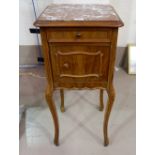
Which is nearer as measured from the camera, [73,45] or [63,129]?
[73,45]

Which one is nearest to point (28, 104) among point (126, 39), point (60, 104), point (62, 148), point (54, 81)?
point (60, 104)

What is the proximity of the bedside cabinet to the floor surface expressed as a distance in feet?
1.20

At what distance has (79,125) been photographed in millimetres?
1514

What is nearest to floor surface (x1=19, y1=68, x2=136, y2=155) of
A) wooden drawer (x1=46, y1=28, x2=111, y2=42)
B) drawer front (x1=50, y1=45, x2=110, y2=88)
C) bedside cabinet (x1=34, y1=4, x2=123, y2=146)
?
Answer: bedside cabinet (x1=34, y1=4, x2=123, y2=146)

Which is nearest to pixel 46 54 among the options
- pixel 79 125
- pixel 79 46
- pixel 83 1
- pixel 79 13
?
pixel 79 46

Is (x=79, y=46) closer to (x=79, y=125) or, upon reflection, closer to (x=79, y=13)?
(x=79, y=13)

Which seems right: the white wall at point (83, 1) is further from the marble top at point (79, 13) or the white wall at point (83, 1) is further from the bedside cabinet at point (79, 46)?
the bedside cabinet at point (79, 46)

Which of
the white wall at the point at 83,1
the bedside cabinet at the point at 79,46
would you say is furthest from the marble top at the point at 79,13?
the white wall at the point at 83,1

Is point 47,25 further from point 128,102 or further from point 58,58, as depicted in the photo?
point 128,102

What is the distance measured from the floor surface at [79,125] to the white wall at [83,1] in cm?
57

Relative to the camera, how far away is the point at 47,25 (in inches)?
36.3

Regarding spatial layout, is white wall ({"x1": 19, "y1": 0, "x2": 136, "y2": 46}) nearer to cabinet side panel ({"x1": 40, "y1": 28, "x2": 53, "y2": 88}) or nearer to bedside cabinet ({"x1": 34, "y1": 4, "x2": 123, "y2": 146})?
bedside cabinet ({"x1": 34, "y1": 4, "x2": 123, "y2": 146})

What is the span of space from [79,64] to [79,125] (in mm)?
637

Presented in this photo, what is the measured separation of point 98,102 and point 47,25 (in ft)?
3.27
